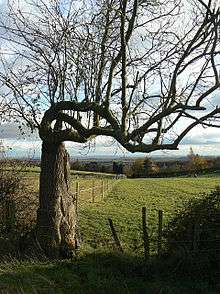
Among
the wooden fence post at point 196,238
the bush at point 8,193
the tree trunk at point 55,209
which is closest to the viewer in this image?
the wooden fence post at point 196,238

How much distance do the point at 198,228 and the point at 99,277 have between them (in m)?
3.52

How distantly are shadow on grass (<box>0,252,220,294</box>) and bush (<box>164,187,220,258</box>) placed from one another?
85 centimetres

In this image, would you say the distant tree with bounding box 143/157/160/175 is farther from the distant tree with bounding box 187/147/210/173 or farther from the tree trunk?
the tree trunk

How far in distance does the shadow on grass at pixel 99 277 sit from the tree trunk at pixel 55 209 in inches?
36.8

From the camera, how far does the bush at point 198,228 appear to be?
1484 cm

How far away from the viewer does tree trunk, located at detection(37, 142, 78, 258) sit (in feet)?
52.5

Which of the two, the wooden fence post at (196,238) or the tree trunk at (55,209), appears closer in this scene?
the wooden fence post at (196,238)

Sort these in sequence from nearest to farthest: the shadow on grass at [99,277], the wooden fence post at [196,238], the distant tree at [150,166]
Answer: the shadow on grass at [99,277] < the wooden fence post at [196,238] < the distant tree at [150,166]

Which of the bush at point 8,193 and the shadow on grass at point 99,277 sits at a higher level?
the bush at point 8,193

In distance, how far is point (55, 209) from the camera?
53.0ft

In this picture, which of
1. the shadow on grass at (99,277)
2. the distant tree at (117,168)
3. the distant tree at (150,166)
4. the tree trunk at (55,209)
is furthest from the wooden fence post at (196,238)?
the distant tree at (150,166)

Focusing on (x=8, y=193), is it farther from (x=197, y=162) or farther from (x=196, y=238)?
(x=197, y=162)

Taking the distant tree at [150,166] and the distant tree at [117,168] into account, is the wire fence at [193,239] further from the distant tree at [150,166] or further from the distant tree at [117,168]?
the distant tree at [150,166]

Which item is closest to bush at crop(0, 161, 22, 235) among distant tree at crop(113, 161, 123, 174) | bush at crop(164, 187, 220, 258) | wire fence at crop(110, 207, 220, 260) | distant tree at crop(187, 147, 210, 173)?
wire fence at crop(110, 207, 220, 260)
